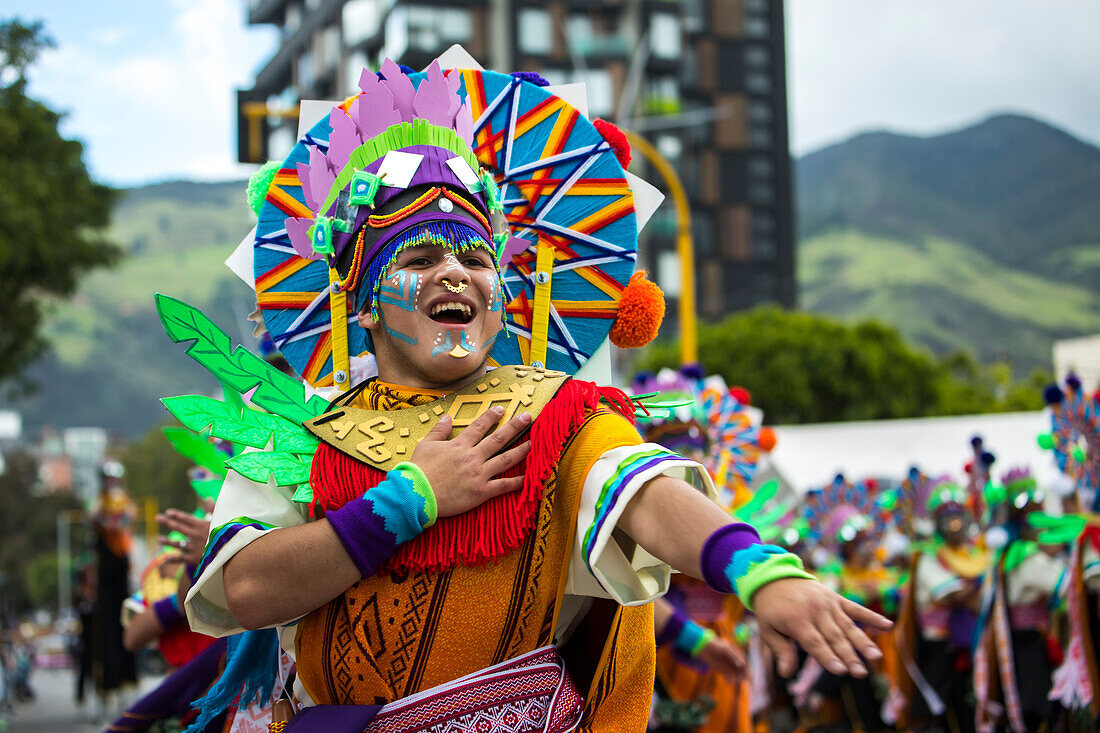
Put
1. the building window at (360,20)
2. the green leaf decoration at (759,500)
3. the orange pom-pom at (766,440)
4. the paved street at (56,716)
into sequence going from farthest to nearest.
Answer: the building window at (360,20), the paved street at (56,716), the orange pom-pom at (766,440), the green leaf decoration at (759,500)

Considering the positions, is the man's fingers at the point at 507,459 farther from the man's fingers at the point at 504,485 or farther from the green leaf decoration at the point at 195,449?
the green leaf decoration at the point at 195,449

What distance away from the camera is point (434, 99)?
3057 millimetres

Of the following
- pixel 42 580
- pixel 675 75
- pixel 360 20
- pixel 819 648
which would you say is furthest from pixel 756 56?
pixel 819 648

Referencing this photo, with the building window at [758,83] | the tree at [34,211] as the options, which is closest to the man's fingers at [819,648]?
the tree at [34,211]

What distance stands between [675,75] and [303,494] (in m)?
55.7

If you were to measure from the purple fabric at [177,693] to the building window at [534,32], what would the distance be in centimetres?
5066

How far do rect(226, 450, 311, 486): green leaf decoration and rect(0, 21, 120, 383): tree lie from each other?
1288 cm

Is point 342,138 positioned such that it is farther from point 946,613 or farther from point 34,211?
point 34,211

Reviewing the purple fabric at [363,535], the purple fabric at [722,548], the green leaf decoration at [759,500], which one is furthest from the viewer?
the green leaf decoration at [759,500]

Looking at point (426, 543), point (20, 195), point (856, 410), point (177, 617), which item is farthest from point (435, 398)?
point (856, 410)

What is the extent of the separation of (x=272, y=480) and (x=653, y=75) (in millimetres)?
55056

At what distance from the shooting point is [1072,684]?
8461mm

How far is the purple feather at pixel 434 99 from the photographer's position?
3.04 metres

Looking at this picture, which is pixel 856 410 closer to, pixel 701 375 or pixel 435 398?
pixel 701 375
